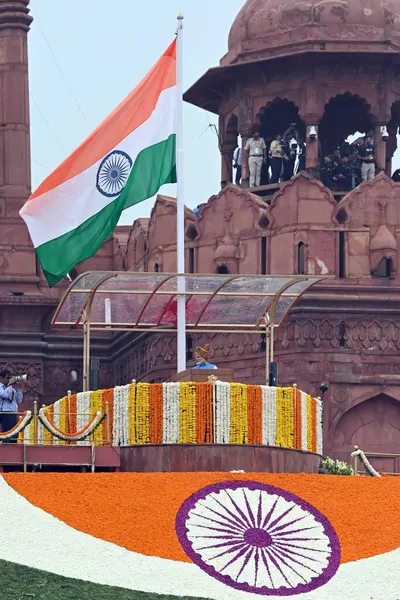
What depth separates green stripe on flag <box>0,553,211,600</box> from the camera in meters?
36.7

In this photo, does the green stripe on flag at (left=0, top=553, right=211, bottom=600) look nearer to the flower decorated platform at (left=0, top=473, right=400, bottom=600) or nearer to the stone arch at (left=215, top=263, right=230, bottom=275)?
the flower decorated platform at (left=0, top=473, right=400, bottom=600)

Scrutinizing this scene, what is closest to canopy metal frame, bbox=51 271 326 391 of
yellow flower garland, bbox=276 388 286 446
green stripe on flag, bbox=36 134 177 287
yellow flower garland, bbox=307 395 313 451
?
green stripe on flag, bbox=36 134 177 287

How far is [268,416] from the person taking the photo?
1754 inches

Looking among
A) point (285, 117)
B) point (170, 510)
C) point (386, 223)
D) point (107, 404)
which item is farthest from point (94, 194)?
point (285, 117)

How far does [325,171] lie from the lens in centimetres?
5844

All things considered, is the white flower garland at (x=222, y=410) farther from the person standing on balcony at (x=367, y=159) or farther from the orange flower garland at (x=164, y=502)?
the person standing on balcony at (x=367, y=159)

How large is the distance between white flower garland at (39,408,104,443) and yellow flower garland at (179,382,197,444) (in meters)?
1.47

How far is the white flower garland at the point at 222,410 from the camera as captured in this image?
145ft

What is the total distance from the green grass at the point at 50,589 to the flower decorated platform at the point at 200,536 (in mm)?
14

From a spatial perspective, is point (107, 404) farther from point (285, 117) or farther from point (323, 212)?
point (285, 117)

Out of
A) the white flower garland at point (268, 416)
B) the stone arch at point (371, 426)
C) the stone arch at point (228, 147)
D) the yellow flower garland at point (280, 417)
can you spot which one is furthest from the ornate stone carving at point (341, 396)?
the white flower garland at point (268, 416)

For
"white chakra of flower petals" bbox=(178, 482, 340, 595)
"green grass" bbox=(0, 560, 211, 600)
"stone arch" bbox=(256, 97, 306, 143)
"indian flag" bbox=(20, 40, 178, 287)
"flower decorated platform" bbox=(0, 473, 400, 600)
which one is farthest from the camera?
"stone arch" bbox=(256, 97, 306, 143)

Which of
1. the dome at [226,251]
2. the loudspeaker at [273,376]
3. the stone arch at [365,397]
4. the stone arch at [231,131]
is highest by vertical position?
the stone arch at [231,131]

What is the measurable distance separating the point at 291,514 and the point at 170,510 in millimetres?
1986
